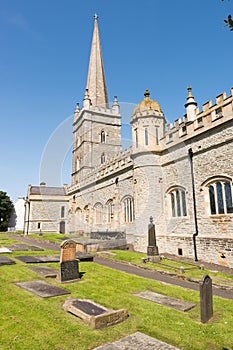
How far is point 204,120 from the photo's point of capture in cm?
1366

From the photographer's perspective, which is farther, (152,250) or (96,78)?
(96,78)

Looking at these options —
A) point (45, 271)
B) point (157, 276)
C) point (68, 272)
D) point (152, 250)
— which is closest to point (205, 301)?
point (68, 272)

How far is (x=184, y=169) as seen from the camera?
15094mm

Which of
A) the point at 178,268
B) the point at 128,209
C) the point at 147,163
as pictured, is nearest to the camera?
the point at 178,268

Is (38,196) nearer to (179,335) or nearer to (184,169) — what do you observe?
(184,169)

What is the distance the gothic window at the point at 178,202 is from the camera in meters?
15.1

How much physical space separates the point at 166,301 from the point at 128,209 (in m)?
13.7

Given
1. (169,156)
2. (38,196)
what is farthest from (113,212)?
(38,196)

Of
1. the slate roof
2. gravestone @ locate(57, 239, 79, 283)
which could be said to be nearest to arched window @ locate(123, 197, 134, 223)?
gravestone @ locate(57, 239, 79, 283)

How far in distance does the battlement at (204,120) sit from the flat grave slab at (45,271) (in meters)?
10.3

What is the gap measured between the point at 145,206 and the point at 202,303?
436 inches

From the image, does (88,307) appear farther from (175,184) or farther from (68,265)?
(175,184)

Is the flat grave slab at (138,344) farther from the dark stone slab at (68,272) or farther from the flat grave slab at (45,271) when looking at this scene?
the flat grave slab at (45,271)

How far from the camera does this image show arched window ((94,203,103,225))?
2615cm
